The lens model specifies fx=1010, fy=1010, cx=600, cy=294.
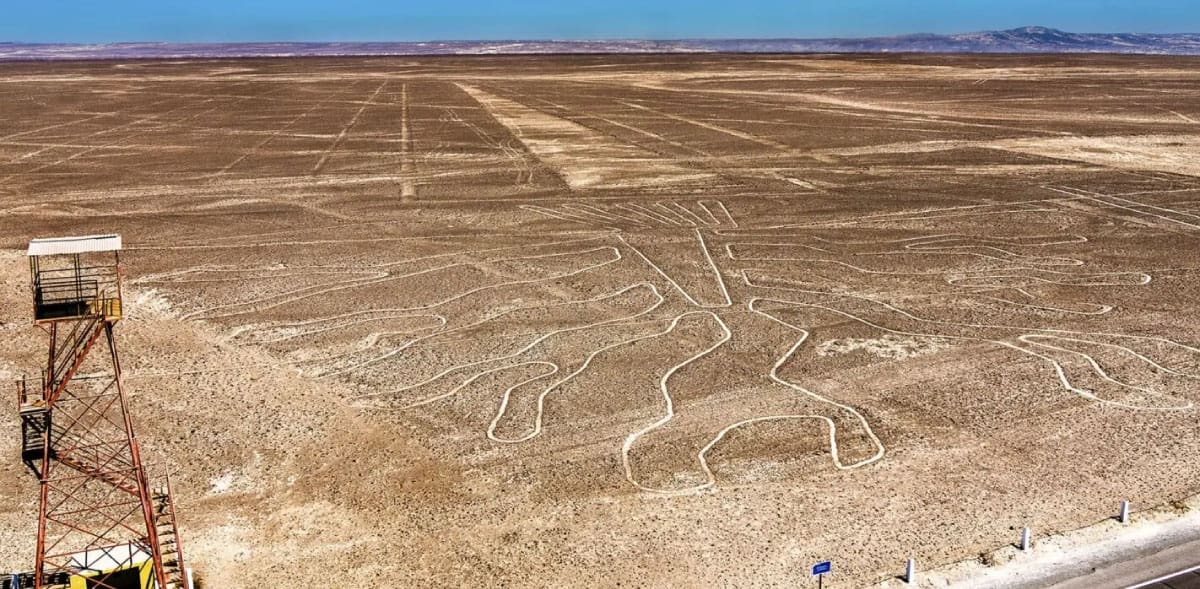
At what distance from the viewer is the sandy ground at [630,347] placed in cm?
1731

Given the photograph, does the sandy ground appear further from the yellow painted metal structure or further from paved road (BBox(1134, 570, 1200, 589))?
paved road (BBox(1134, 570, 1200, 589))

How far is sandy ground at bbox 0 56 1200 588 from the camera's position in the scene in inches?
682

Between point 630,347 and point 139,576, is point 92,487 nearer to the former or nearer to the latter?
point 139,576

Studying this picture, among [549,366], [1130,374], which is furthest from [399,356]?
[1130,374]

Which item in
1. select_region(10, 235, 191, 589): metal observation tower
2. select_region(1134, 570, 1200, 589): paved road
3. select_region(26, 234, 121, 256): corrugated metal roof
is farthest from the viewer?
select_region(1134, 570, 1200, 589): paved road

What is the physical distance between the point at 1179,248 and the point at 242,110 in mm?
65015

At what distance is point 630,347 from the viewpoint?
2561 centimetres

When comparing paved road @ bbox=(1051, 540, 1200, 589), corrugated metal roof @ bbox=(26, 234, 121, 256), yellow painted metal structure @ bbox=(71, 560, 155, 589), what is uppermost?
corrugated metal roof @ bbox=(26, 234, 121, 256)

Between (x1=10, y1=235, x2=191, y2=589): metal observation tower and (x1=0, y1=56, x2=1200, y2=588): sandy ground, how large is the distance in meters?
0.77

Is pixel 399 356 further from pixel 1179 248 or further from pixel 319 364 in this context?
pixel 1179 248

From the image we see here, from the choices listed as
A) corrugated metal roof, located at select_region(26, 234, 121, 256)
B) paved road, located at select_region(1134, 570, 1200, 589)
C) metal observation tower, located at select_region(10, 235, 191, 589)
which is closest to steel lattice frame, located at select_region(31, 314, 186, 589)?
metal observation tower, located at select_region(10, 235, 191, 589)

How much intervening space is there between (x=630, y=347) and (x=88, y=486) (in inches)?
494

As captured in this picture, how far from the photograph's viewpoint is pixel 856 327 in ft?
88.6

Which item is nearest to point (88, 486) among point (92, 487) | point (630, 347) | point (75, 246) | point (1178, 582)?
point (92, 487)
